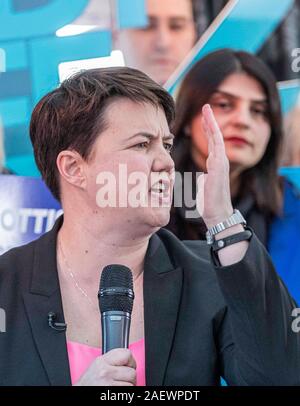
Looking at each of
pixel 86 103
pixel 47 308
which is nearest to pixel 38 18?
pixel 86 103

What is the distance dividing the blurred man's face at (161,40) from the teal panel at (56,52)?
7 centimetres

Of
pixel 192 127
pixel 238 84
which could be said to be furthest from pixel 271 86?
pixel 192 127

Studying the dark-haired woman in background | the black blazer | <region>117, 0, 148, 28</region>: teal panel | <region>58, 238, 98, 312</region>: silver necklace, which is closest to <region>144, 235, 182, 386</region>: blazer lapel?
the black blazer

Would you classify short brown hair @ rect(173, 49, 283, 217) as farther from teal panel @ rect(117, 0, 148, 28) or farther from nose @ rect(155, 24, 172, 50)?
teal panel @ rect(117, 0, 148, 28)

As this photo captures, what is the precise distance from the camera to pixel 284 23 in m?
2.61

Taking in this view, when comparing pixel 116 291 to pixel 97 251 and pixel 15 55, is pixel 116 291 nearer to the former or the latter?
pixel 97 251

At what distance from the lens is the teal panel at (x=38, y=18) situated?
262 cm

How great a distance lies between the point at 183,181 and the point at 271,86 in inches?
16.9

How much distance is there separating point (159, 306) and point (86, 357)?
23 centimetres

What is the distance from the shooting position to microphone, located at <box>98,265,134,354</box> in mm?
1735

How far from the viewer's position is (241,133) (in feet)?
8.70
